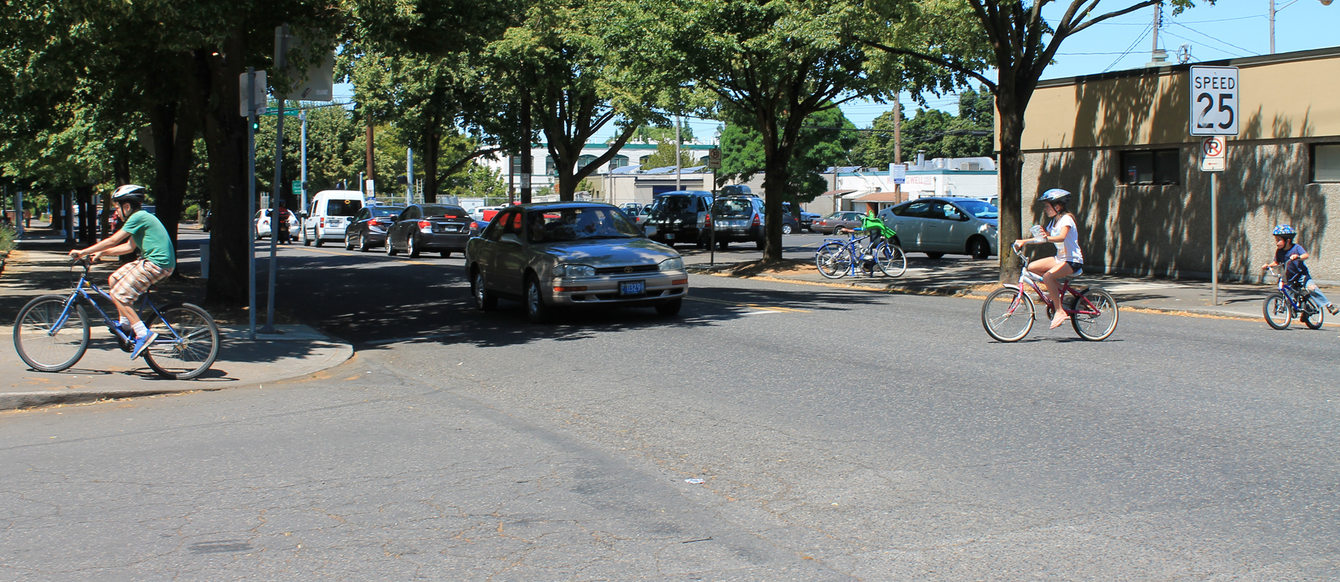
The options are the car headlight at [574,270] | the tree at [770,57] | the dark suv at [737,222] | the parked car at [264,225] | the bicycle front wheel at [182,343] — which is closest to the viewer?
the bicycle front wheel at [182,343]

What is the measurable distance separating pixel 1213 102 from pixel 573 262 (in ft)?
29.8

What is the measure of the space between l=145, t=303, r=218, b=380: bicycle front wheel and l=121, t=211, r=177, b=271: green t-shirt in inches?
16.7

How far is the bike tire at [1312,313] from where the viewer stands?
13.4m

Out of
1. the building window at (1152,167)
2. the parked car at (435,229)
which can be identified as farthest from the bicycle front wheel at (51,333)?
the parked car at (435,229)

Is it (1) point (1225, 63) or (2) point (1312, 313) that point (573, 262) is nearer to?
(2) point (1312, 313)

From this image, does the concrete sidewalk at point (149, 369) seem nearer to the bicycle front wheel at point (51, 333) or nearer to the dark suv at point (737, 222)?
the bicycle front wheel at point (51, 333)

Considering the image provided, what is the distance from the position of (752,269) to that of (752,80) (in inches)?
159

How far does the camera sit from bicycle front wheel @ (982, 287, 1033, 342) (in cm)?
1208

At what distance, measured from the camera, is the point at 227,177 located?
14789mm

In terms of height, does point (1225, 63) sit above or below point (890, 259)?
above

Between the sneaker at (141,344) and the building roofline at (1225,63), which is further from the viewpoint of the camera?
the building roofline at (1225,63)

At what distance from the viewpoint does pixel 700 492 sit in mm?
6125

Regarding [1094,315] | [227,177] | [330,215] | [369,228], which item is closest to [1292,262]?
[1094,315]

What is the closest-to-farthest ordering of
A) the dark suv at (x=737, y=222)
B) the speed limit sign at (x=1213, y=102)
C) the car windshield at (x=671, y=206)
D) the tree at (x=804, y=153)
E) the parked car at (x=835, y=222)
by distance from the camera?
the speed limit sign at (x=1213, y=102) < the dark suv at (x=737, y=222) < the car windshield at (x=671, y=206) < the parked car at (x=835, y=222) < the tree at (x=804, y=153)
